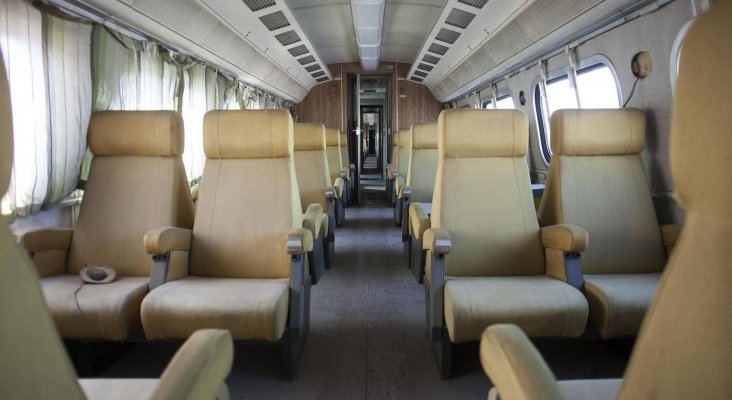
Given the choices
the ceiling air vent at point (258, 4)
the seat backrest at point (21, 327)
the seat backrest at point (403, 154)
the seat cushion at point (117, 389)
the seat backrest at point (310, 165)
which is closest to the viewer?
the seat backrest at point (21, 327)

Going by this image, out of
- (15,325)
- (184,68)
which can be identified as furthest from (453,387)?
(184,68)

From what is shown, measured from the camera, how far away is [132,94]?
3.65 meters

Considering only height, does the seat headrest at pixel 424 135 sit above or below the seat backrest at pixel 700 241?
above

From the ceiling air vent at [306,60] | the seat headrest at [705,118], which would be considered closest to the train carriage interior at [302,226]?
the seat headrest at [705,118]

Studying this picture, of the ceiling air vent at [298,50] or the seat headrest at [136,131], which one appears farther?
the ceiling air vent at [298,50]

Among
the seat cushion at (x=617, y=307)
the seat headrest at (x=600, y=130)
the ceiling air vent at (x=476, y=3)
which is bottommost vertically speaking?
the seat cushion at (x=617, y=307)

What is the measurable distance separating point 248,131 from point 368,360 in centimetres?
170

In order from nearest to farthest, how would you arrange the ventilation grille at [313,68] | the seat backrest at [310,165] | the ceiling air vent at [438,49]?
the seat backrest at [310,165]
the ceiling air vent at [438,49]
the ventilation grille at [313,68]

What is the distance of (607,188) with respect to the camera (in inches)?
120

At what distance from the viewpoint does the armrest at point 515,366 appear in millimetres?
945

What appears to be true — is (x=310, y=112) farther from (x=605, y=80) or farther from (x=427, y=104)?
(x=605, y=80)

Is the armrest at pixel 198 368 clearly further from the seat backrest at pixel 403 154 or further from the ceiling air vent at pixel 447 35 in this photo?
the seat backrest at pixel 403 154

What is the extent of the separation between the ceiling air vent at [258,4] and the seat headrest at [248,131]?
6.30 feet

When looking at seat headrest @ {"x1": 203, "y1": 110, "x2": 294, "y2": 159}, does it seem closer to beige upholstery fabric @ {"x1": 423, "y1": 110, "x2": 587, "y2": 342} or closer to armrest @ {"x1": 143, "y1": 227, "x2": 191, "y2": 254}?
armrest @ {"x1": 143, "y1": 227, "x2": 191, "y2": 254}
